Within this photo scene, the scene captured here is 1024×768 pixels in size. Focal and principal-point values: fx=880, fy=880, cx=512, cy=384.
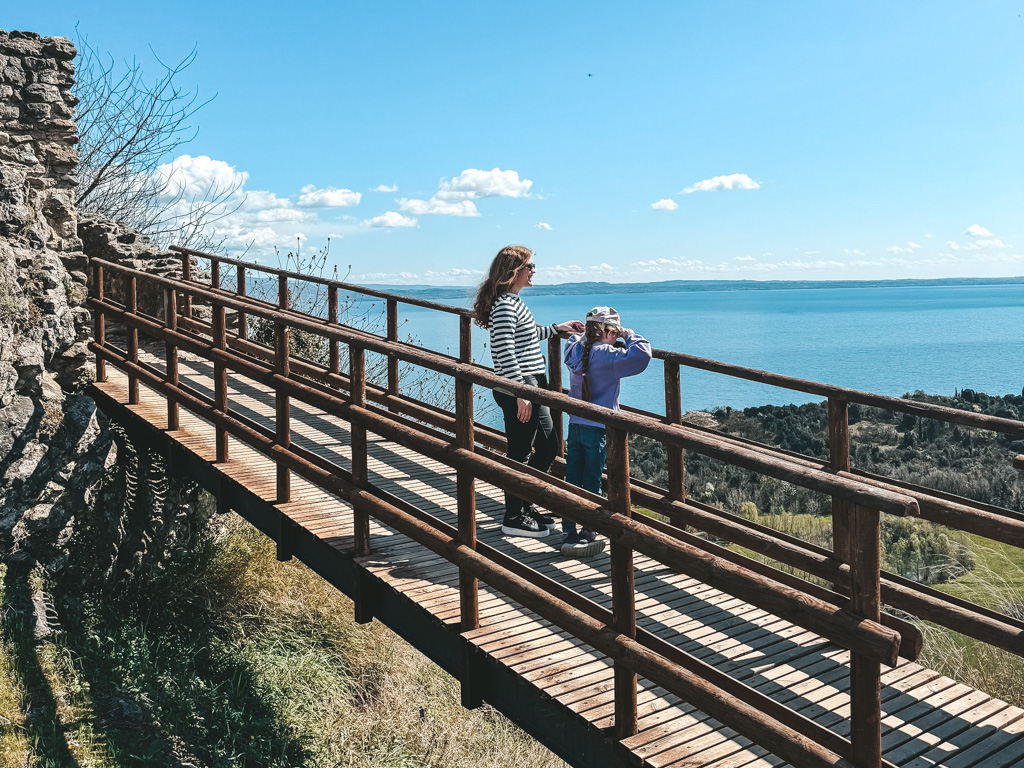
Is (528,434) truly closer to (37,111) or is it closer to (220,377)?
(220,377)

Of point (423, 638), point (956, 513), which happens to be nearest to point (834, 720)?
point (956, 513)

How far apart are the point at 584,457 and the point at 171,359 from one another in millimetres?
3500

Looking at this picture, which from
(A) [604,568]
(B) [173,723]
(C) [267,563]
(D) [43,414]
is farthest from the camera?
(C) [267,563]

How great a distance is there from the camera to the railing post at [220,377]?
5879 mm

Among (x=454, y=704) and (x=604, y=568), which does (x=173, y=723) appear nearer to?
(x=454, y=704)

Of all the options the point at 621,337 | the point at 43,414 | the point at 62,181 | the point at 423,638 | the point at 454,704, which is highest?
the point at 62,181

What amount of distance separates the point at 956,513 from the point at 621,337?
75.4 inches

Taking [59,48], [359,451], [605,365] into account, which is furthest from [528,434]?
[59,48]

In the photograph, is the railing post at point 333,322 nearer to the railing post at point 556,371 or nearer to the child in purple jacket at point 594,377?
the railing post at point 556,371

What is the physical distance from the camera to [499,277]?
4.69 metres

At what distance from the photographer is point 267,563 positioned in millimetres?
9141

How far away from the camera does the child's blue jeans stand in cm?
461

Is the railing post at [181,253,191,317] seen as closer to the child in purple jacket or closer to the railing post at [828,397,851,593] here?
the child in purple jacket

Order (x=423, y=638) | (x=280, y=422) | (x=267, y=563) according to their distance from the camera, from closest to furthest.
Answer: (x=423, y=638), (x=280, y=422), (x=267, y=563)
